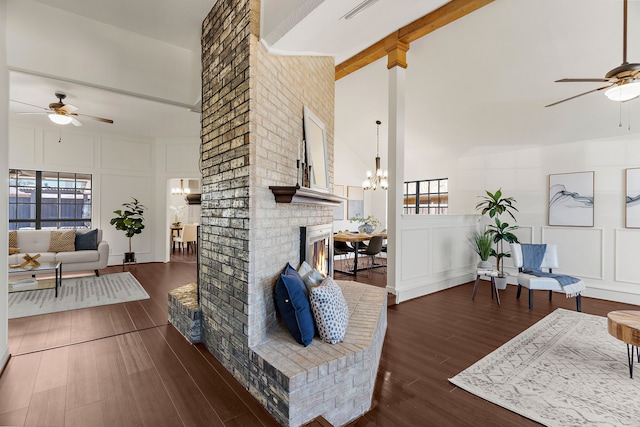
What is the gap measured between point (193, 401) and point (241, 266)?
95cm

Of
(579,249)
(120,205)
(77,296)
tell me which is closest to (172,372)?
(77,296)

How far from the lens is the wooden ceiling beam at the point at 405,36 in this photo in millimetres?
3641

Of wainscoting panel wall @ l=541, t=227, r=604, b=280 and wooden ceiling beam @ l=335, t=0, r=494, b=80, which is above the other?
wooden ceiling beam @ l=335, t=0, r=494, b=80

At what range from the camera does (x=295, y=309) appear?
216cm

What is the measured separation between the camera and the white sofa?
5.40 metres

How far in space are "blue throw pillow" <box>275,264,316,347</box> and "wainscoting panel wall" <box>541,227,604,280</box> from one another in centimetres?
510

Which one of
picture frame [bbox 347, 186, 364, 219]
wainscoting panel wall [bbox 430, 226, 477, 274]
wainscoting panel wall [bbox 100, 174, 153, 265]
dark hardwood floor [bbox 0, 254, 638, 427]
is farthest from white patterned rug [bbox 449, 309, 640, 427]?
wainscoting panel wall [bbox 100, 174, 153, 265]

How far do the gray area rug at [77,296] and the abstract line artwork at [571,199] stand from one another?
685cm

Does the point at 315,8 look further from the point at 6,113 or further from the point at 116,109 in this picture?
the point at 116,109

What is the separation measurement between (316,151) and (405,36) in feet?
7.74

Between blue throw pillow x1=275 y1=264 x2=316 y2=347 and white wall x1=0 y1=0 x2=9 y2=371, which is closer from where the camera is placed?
blue throw pillow x1=275 y1=264 x2=316 y2=347

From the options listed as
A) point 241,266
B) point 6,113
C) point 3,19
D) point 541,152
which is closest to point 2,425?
point 241,266

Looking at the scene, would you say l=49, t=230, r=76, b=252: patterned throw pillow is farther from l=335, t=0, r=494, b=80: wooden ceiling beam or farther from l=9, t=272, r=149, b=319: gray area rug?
l=335, t=0, r=494, b=80: wooden ceiling beam

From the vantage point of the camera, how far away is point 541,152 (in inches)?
210
